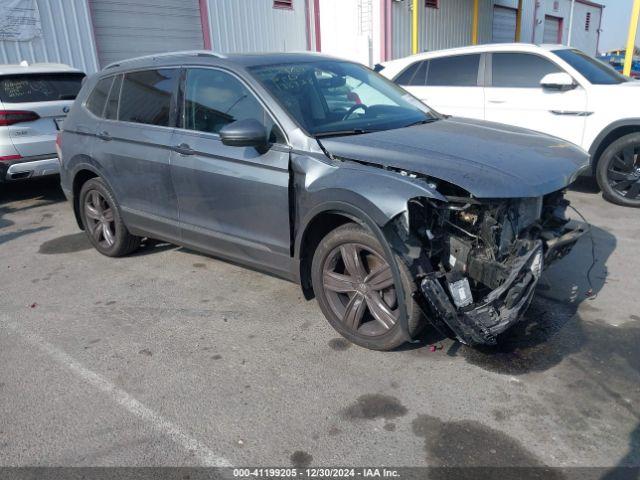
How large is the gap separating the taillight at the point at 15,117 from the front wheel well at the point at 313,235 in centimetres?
514

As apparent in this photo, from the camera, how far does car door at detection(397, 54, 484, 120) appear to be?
732cm

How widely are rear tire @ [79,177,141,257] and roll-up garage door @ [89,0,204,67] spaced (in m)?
6.97

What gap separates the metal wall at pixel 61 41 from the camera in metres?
10.0

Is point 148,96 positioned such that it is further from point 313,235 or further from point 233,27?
point 233,27

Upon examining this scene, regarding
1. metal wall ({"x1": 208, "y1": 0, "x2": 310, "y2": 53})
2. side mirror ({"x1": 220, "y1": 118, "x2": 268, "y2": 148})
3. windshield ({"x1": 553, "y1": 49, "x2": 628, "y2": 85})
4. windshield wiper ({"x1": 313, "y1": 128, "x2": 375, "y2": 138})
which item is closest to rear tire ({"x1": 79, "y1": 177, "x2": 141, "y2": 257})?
side mirror ({"x1": 220, "y1": 118, "x2": 268, "y2": 148})

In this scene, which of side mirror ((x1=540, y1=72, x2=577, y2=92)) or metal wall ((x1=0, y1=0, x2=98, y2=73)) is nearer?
side mirror ((x1=540, y1=72, x2=577, y2=92))

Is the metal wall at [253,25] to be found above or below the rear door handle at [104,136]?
above

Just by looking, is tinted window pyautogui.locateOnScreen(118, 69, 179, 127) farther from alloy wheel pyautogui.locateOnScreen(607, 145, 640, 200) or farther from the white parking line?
alloy wheel pyautogui.locateOnScreen(607, 145, 640, 200)

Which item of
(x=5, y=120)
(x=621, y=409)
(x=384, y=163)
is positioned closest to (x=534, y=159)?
(x=384, y=163)

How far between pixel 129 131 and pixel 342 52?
40.4 ft

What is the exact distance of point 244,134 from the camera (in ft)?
11.3

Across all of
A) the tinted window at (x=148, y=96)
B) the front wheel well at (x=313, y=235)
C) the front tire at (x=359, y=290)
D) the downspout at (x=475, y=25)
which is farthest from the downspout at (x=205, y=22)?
the front tire at (x=359, y=290)

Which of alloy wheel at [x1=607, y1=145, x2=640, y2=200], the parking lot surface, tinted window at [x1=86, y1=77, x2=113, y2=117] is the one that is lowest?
the parking lot surface

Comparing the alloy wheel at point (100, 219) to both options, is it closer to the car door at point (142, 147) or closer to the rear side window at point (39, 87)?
the car door at point (142, 147)
